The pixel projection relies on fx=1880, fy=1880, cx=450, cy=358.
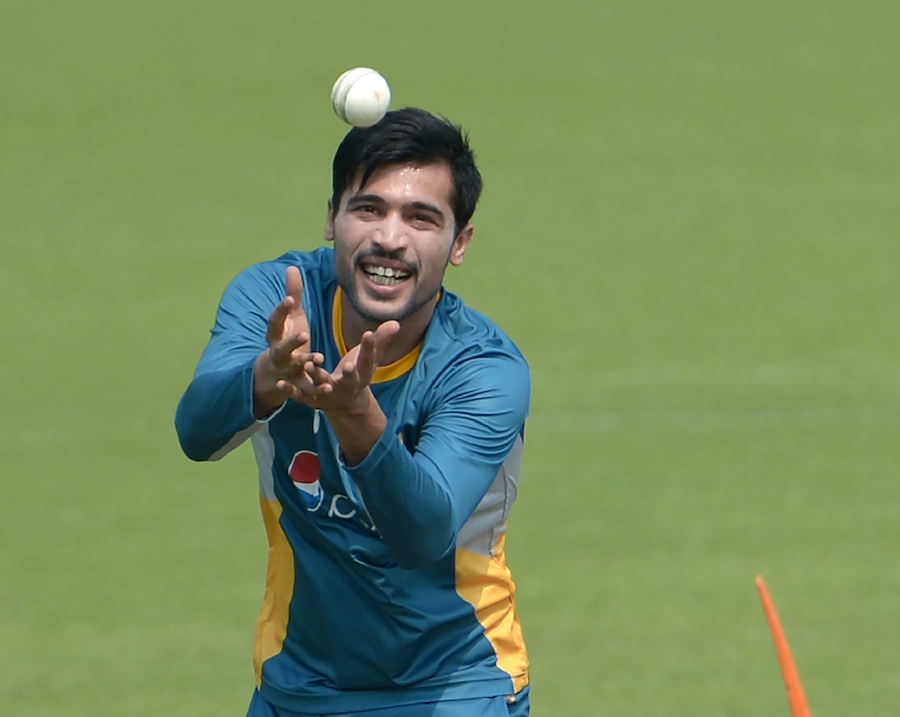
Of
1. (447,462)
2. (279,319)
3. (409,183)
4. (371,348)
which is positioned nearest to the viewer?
(371,348)

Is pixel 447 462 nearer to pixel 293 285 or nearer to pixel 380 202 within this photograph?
pixel 293 285

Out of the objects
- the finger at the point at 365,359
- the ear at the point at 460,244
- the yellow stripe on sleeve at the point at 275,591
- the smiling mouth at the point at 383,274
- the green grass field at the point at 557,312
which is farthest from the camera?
the green grass field at the point at 557,312

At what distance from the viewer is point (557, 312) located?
11.7 metres

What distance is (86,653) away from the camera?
27.1ft

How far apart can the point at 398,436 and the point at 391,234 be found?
19.8 inches

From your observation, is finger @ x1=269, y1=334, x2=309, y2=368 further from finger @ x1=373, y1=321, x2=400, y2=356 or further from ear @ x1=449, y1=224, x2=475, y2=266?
ear @ x1=449, y1=224, x2=475, y2=266

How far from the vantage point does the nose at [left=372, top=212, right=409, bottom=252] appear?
4.38m

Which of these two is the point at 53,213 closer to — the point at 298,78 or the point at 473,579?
the point at 298,78

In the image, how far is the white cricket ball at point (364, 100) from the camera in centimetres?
455

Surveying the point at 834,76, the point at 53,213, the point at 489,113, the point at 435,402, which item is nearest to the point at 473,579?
the point at 435,402

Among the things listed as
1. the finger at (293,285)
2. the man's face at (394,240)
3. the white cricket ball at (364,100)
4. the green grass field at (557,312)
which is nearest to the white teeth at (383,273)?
the man's face at (394,240)

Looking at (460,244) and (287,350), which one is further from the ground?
(460,244)

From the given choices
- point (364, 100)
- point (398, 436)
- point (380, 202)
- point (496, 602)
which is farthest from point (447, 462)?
point (364, 100)

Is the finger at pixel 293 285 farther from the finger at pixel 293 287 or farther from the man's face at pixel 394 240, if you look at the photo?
the man's face at pixel 394 240
